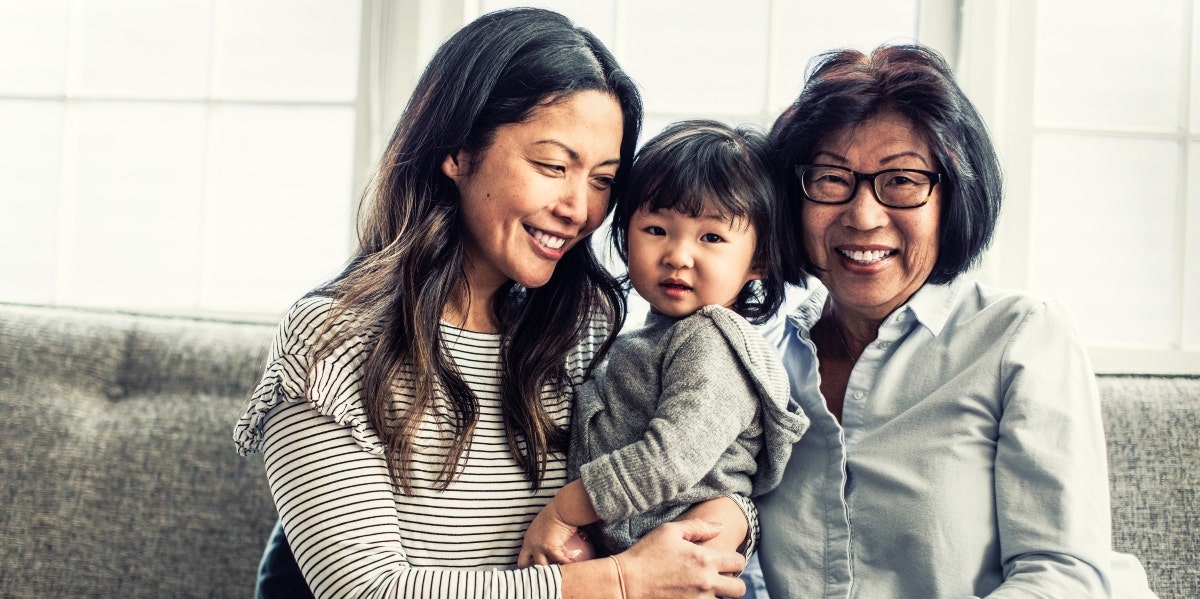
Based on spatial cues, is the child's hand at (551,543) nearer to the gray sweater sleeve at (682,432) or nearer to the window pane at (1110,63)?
the gray sweater sleeve at (682,432)

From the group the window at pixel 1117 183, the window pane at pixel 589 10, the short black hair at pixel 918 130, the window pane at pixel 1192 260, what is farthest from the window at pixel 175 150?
the window pane at pixel 1192 260

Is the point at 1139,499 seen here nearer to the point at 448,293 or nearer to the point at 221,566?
the point at 448,293

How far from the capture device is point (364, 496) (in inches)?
48.8

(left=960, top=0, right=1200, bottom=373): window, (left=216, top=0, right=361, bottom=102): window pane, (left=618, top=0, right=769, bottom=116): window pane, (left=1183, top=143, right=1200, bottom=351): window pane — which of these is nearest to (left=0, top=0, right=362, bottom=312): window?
(left=216, top=0, right=361, bottom=102): window pane

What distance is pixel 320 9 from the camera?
2477 millimetres

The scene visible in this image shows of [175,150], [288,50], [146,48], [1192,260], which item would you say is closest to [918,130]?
[1192,260]

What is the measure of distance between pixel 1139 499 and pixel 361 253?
1443 millimetres

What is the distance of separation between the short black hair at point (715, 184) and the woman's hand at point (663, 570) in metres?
0.40

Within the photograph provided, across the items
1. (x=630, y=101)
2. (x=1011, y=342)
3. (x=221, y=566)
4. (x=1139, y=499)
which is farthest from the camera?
(x=221, y=566)

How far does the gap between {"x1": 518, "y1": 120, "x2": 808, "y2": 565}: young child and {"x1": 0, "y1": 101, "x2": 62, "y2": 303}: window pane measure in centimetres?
193

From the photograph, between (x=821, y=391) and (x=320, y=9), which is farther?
(x=320, y=9)

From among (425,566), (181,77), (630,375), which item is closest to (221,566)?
(425,566)

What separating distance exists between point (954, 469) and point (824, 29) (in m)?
1.36

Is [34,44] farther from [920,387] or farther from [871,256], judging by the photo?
[920,387]
